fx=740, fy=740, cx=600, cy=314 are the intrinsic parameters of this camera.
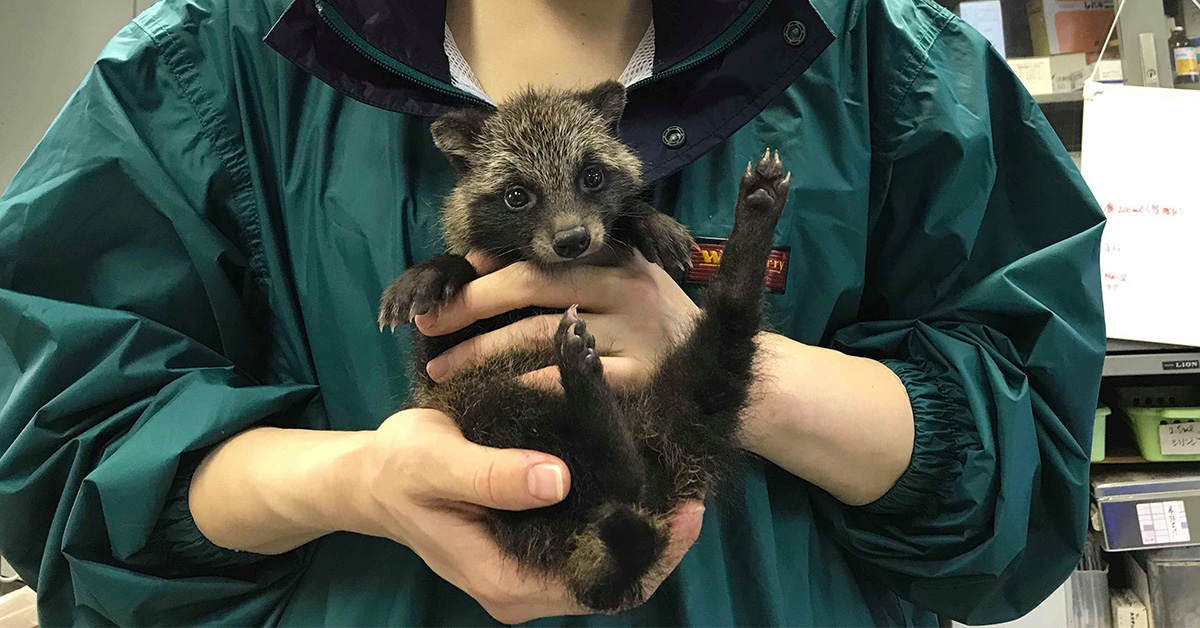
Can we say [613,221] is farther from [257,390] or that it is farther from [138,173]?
[138,173]

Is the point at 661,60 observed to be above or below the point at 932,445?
above

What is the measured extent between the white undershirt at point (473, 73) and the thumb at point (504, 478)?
0.58 meters

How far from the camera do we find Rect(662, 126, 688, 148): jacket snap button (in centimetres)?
108

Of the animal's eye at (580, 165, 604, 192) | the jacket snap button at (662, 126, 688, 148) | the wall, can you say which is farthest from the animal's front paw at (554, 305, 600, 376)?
the wall

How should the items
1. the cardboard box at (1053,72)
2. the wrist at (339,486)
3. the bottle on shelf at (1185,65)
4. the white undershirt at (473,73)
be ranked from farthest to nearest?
the cardboard box at (1053,72) → the bottle on shelf at (1185,65) → the white undershirt at (473,73) → the wrist at (339,486)

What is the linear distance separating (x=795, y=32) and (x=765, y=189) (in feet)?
0.88

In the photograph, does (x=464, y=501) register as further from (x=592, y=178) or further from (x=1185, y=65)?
(x=1185, y=65)

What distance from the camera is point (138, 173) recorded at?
107 cm

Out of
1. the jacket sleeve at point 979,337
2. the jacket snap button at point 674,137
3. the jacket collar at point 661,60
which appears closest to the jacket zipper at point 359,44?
the jacket collar at point 661,60

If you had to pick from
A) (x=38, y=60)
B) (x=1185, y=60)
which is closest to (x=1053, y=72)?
(x=1185, y=60)

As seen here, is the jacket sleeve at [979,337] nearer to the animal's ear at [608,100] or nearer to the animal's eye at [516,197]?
the animal's ear at [608,100]

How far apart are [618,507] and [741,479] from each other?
0.33 m

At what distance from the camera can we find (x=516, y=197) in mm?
1264

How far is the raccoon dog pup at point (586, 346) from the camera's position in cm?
91
